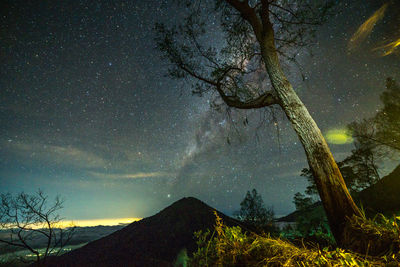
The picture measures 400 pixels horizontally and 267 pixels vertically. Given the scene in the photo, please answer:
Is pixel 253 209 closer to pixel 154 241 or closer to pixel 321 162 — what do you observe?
pixel 154 241

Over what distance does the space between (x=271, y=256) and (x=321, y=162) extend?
105 inches

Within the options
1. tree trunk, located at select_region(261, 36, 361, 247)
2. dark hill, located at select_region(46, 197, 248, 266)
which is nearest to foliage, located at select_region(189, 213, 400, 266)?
tree trunk, located at select_region(261, 36, 361, 247)

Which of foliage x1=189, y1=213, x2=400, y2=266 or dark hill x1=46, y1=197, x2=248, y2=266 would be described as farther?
dark hill x1=46, y1=197, x2=248, y2=266

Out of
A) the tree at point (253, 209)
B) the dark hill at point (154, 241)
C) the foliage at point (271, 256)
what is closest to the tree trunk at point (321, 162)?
the foliage at point (271, 256)

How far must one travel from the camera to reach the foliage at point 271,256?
123 centimetres

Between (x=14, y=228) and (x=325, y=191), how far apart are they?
19069 millimetres

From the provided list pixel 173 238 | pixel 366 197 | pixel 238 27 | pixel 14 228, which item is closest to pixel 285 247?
pixel 238 27

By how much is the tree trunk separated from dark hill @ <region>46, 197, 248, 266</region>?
53.3 ft

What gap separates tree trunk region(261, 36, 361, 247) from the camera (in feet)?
9.37

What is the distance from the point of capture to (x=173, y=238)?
21031mm

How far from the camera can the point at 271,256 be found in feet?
4.64

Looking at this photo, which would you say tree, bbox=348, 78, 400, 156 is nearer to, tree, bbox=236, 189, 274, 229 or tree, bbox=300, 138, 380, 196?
tree, bbox=300, 138, 380, 196

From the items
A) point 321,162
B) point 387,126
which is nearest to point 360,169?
point 387,126

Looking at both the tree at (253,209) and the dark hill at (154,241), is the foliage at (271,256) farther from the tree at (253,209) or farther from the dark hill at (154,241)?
the tree at (253,209)
